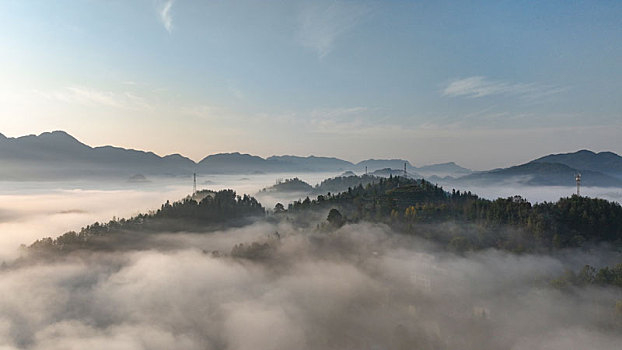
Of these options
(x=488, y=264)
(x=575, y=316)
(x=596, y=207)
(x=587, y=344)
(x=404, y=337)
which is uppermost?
(x=596, y=207)

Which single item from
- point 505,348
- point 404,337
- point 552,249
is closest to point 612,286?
point 552,249

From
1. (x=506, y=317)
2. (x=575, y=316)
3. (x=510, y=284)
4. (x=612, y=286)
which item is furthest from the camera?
(x=510, y=284)

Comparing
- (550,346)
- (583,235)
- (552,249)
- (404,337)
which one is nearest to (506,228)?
(552,249)

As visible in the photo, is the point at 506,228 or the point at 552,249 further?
the point at 506,228

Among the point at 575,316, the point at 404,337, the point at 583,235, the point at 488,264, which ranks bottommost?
the point at 404,337

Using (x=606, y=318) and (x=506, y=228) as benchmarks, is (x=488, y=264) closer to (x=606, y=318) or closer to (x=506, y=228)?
(x=506, y=228)

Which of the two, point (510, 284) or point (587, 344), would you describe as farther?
point (510, 284)

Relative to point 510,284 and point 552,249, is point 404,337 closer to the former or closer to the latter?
point 510,284

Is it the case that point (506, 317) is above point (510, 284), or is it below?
below

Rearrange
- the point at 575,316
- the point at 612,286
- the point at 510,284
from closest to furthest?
the point at 612,286 < the point at 575,316 < the point at 510,284
